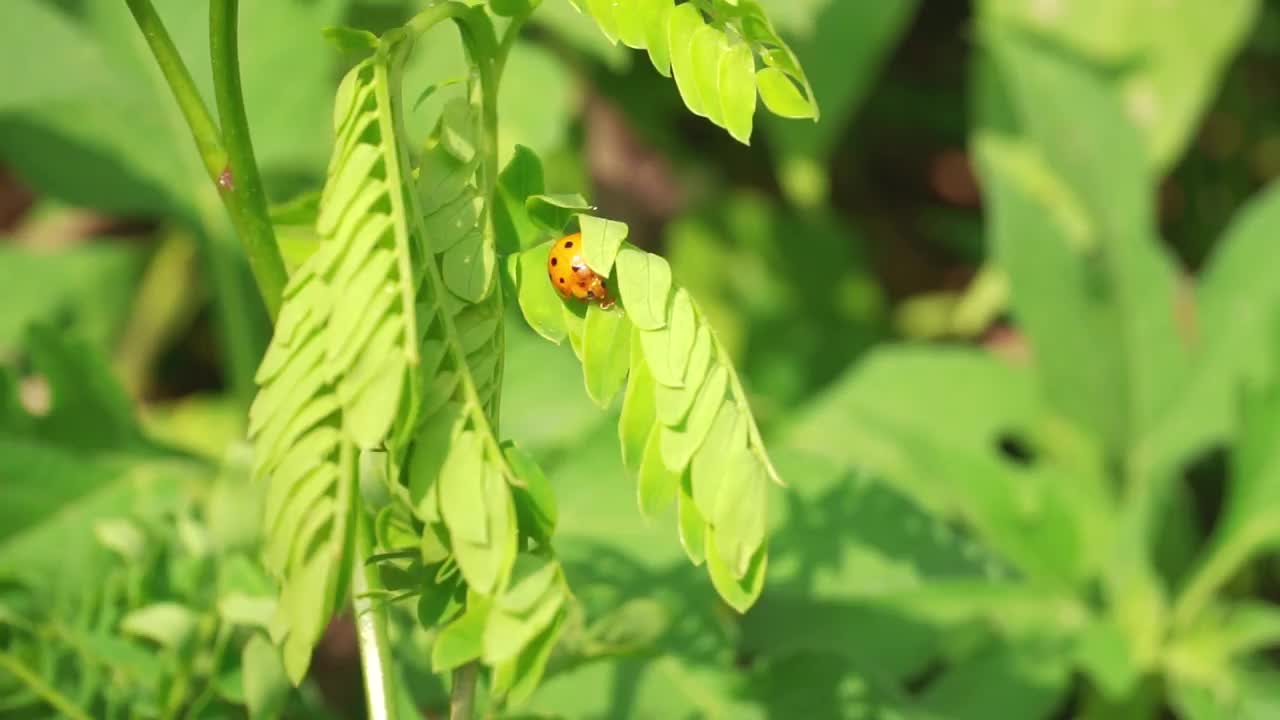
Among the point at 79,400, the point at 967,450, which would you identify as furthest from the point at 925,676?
the point at 79,400

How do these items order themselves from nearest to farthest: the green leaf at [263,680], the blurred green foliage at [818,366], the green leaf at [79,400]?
the green leaf at [263,680]
the blurred green foliage at [818,366]
the green leaf at [79,400]

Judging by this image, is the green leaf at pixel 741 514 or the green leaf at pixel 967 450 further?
the green leaf at pixel 967 450

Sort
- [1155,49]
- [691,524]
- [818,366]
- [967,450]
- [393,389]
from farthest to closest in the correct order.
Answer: [1155,49], [818,366], [967,450], [691,524], [393,389]

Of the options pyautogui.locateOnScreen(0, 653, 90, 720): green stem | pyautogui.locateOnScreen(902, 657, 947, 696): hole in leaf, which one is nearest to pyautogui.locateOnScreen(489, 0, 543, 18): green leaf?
pyautogui.locateOnScreen(0, 653, 90, 720): green stem

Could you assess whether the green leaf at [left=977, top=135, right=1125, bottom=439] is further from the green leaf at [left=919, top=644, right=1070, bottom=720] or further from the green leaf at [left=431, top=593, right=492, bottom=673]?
the green leaf at [left=431, top=593, right=492, bottom=673]

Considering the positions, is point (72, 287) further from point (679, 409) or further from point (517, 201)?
point (679, 409)

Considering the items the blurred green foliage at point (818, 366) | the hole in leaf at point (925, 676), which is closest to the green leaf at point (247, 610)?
the blurred green foliage at point (818, 366)

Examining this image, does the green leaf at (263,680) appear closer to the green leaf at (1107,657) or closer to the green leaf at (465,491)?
the green leaf at (465,491)
